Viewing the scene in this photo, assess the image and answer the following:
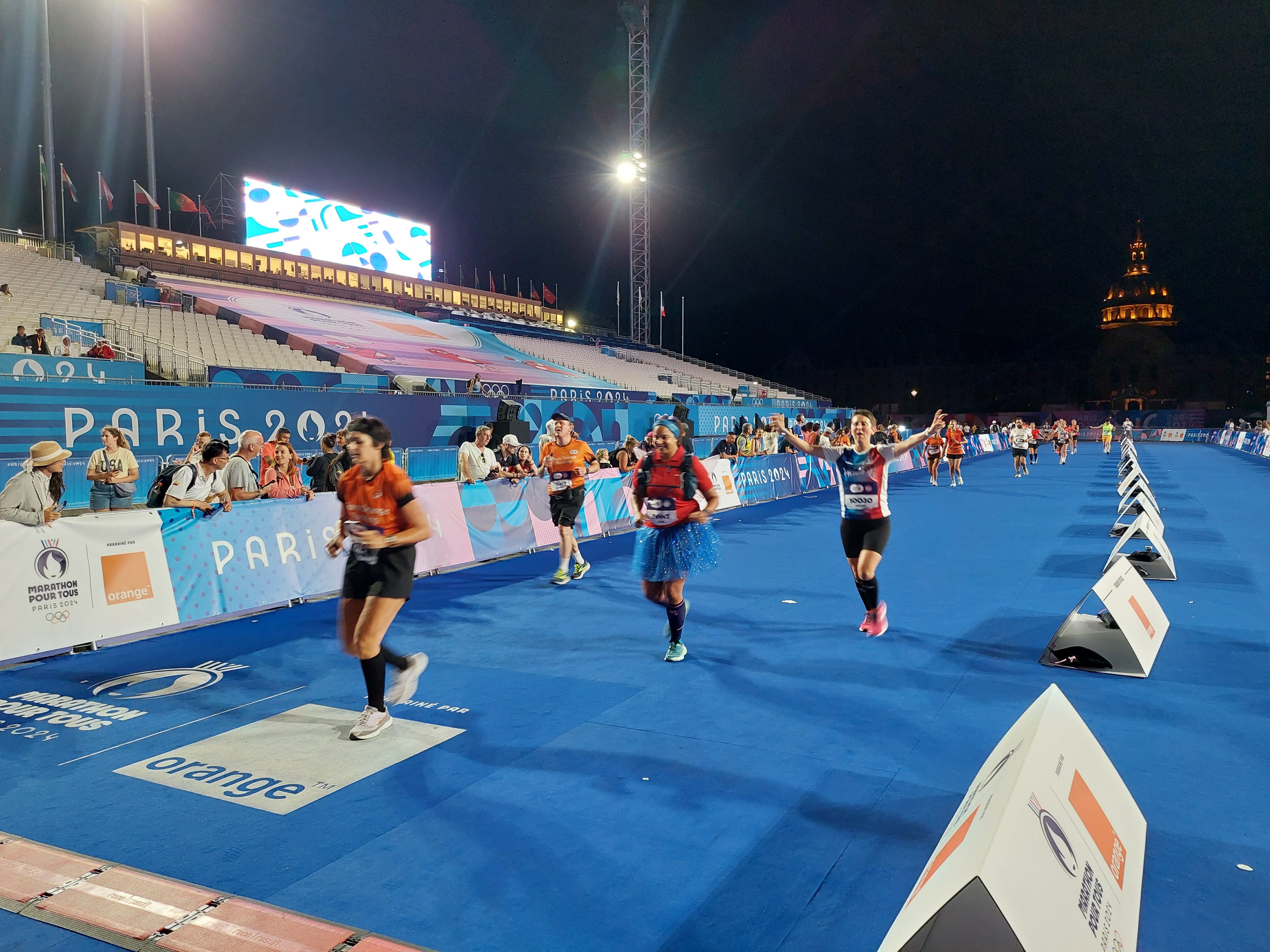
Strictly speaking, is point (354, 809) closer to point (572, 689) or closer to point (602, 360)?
point (572, 689)

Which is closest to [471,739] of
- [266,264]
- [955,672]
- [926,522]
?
[955,672]

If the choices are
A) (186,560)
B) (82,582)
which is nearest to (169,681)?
(82,582)

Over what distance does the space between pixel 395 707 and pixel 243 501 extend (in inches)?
171

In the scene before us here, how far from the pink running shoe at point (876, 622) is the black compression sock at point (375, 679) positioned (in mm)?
4704

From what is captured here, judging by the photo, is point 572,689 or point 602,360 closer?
point 572,689

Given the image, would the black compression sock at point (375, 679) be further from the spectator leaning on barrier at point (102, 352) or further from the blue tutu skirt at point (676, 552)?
the spectator leaning on barrier at point (102, 352)

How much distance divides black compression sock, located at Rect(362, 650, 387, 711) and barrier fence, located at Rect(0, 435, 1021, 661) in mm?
3438

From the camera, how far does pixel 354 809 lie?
13.8 feet

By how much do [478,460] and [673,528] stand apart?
6.13 m

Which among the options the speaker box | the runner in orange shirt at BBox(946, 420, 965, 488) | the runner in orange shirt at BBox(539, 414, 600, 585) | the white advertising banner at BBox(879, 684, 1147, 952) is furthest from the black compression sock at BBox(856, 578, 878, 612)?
the runner in orange shirt at BBox(946, 420, 965, 488)

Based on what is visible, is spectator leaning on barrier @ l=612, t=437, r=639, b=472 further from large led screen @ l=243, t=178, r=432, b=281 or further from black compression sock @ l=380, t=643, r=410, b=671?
large led screen @ l=243, t=178, r=432, b=281

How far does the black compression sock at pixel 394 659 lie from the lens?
548 cm

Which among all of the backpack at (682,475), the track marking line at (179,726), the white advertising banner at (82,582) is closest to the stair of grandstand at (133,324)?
the white advertising banner at (82,582)

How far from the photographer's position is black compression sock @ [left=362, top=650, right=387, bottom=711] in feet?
17.2
